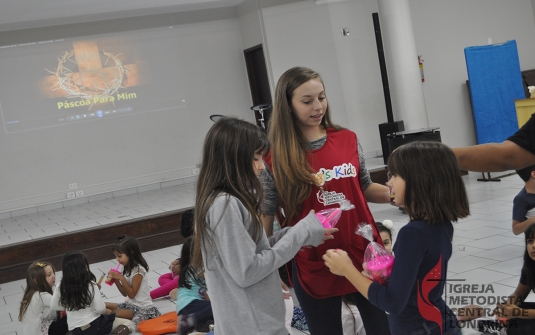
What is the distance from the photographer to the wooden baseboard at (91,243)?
6.93 m

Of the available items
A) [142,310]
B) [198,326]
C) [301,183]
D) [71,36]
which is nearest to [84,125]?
[71,36]

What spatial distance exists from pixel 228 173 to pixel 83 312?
2643 millimetres

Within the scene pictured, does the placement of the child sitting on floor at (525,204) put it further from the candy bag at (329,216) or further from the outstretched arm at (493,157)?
the candy bag at (329,216)

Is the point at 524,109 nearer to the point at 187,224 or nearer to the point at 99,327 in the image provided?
the point at 187,224

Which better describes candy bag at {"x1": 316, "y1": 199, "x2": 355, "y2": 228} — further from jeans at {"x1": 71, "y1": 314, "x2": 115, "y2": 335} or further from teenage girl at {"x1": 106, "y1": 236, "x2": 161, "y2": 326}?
teenage girl at {"x1": 106, "y1": 236, "x2": 161, "y2": 326}

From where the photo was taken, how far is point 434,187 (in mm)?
1621

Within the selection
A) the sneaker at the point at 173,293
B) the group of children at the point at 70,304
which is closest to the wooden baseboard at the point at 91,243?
the sneaker at the point at 173,293

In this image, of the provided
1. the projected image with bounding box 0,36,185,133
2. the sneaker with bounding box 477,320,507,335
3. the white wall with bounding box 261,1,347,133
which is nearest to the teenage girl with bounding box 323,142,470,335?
the sneaker with bounding box 477,320,507,335

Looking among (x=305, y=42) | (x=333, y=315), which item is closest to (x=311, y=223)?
(x=333, y=315)

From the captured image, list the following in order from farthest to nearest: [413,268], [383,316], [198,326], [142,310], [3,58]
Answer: [3,58]
[142,310]
[198,326]
[383,316]
[413,268]

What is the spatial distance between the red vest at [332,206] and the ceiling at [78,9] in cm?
792

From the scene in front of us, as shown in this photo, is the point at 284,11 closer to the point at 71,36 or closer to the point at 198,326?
the point at 71,36

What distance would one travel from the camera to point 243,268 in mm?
1562

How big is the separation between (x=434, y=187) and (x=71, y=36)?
10.1m
